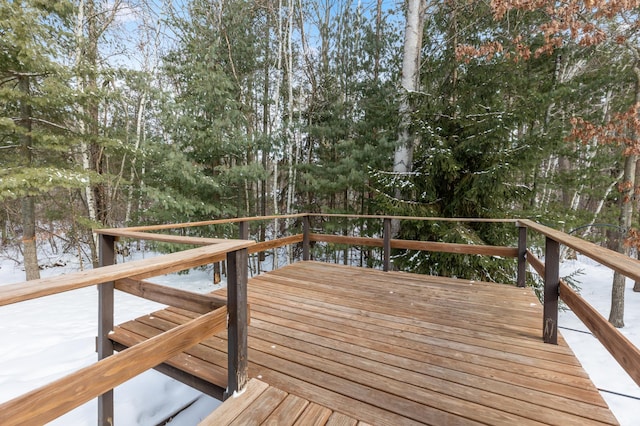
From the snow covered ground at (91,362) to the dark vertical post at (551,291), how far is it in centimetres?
43

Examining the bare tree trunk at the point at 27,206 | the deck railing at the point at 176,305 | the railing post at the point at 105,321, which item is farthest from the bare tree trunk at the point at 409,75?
the bare tree trunk at the point at 27,206

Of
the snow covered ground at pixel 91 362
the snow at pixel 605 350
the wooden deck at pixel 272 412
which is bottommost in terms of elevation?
the snow at pixel 605 350

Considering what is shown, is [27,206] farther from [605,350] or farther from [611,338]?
[605,350]

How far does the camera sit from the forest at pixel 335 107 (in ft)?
16.1

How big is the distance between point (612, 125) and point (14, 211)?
51.6 feet

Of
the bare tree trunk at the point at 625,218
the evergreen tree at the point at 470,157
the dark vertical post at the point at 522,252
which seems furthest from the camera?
the bare tree trunk at the point at 625,218

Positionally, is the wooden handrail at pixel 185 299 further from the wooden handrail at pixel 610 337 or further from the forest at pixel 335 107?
the forest at pixel 335 107

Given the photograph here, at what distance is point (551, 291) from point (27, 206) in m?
9.42

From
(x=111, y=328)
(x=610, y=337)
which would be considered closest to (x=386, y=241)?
(x=610, y=337)

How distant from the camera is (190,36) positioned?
700 cm

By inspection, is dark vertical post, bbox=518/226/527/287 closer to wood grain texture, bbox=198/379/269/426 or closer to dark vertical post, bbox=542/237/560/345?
dark vertical post, bbox=542/237/560/345

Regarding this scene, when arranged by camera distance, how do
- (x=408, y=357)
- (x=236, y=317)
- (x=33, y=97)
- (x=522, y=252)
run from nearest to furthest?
1. (x=236, y=317)
2. (x=408, y=357)
3. (x=522, y=252)
4. (x=33, y=97)

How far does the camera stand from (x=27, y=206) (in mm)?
6414

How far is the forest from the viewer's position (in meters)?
4.90
